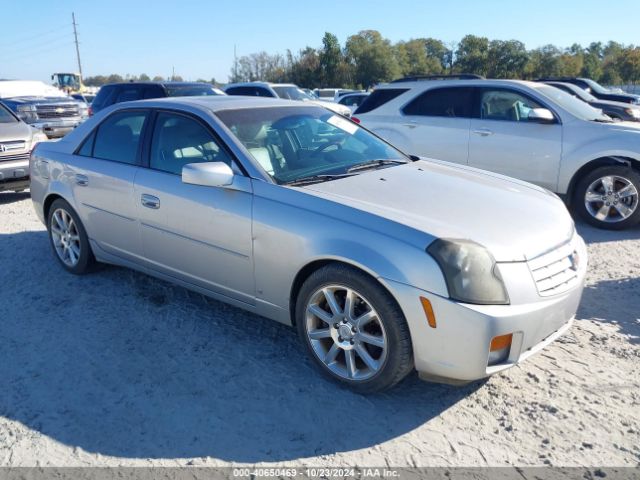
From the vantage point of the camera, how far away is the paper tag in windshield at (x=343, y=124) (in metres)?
4.42

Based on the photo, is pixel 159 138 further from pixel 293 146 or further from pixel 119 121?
pixel 293 146

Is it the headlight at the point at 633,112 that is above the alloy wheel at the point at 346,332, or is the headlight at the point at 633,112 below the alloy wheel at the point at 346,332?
above

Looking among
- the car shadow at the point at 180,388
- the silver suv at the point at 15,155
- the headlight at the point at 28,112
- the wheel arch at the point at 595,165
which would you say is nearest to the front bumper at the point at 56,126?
the headlight at the point at 28,112

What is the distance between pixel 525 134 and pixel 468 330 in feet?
16.3

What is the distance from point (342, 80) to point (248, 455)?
6777cm

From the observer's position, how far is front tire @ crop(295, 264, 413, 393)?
2877mm

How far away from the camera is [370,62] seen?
2736 inches

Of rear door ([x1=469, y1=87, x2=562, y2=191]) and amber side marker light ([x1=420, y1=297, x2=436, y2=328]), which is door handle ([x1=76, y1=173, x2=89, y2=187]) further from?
rear door ([x1=469, y1=87, x2=562, y2=191])

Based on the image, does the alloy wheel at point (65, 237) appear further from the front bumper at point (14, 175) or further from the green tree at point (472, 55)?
the green tree at point (472, 55)

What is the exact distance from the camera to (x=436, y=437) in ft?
9.07

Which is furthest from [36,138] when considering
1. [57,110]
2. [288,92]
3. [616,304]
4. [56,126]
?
[288,92]

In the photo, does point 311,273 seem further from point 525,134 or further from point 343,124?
point 525,134

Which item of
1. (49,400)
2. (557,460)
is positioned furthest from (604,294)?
(49,400)

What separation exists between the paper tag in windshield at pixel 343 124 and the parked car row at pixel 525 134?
3.26m
